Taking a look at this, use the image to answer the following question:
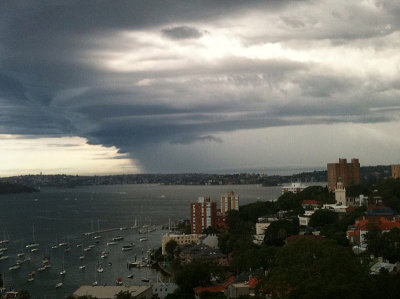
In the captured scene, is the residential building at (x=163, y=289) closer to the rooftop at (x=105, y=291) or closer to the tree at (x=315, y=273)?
the rooftop at (x=105, y=291)

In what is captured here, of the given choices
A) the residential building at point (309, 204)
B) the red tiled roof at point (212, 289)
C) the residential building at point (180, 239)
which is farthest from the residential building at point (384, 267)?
the residential building at point (309, 204)

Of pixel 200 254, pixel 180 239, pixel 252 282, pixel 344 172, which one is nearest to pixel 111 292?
pixel 252 282

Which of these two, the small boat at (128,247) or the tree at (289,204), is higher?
the tree at (289,204)

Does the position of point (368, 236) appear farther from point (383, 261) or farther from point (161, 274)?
point (161, 274)

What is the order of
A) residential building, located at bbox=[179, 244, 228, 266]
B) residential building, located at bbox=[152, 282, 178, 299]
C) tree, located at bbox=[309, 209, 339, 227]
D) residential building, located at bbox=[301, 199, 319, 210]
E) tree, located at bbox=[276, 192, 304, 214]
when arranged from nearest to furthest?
residential building, located at bbox=[152, 282, 178, 299] < residential building, located at bbox=[179, 244, 228, 266] < tree, located at bbox=[309, 209, 339, 227] < residential building, located at bbox=[301, 199, 319, 210] < tree, located at bbox=[276, 192, 304, 214]

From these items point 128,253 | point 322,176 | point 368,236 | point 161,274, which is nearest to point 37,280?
point 161,274

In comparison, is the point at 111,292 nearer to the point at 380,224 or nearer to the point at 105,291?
the point at 105,291

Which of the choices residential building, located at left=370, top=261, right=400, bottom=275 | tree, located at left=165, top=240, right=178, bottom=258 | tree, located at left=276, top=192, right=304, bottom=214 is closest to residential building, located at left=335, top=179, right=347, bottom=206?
tree, located at left=276, top=192, right=304, bottom=214

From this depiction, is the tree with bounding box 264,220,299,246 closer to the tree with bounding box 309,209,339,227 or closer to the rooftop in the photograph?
the tree with bounding box 309,209,339,227
